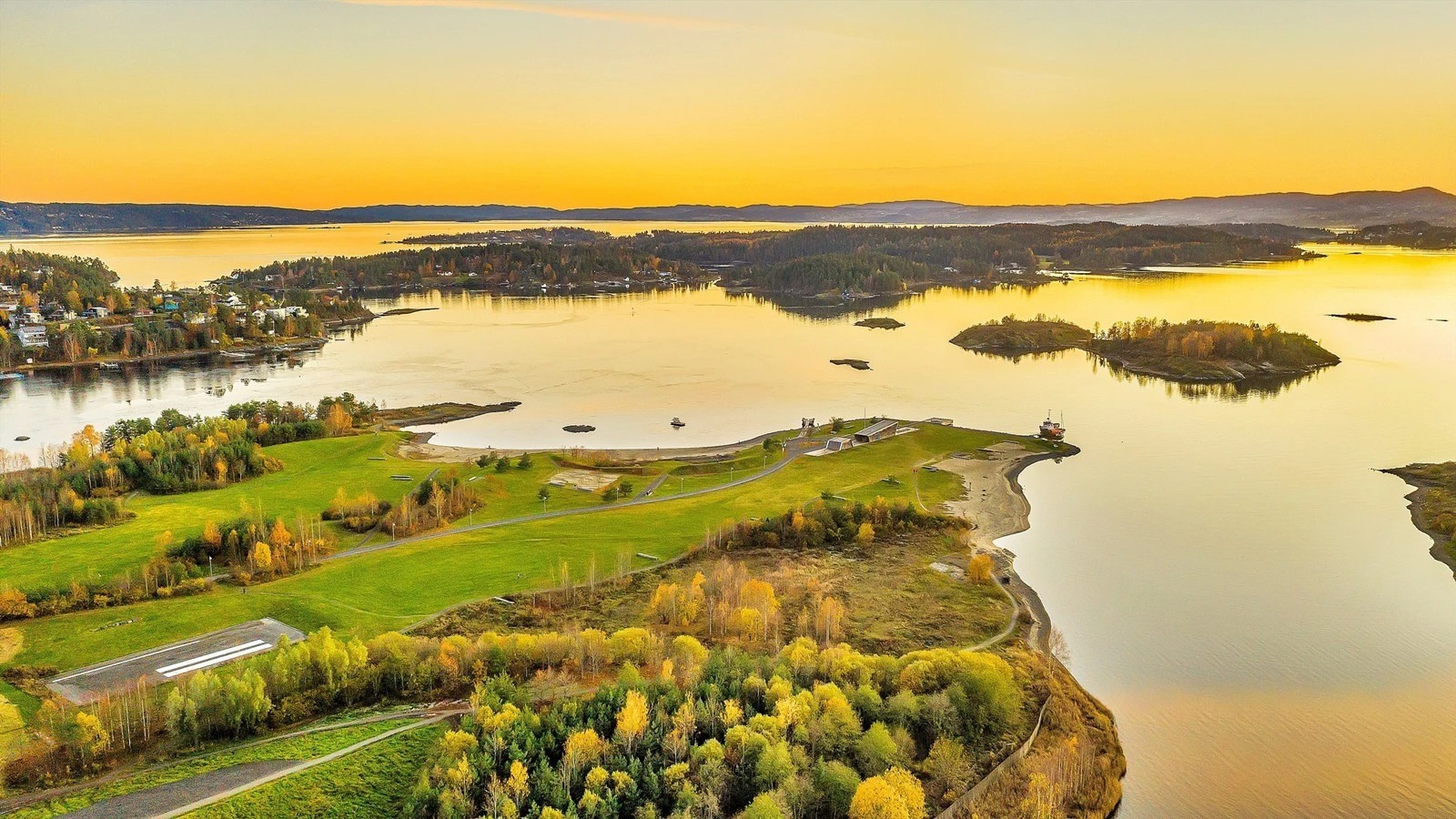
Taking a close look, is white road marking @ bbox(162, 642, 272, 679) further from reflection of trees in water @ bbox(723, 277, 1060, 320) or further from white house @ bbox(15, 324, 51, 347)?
reflection of trees in water @ bbox(723, 277, 1060, 320)

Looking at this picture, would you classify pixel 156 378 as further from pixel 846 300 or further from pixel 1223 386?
pixel 846 300

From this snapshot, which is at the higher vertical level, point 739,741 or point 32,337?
point 32,337

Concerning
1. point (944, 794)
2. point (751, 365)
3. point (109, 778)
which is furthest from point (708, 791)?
point (751, 365)

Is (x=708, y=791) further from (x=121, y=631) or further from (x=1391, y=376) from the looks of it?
(x=1391, y=376)

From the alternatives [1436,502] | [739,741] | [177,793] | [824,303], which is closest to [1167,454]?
[1436,502]

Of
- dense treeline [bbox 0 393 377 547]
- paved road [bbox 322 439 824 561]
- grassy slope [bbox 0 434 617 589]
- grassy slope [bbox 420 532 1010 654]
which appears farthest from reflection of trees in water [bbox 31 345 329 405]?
grassy slope [bbox 420 532 1010 654]

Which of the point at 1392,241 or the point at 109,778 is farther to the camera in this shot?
the point at 1392,241
